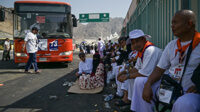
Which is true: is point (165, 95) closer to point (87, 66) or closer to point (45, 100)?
point (45, 100)

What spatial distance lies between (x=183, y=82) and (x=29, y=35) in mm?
7494

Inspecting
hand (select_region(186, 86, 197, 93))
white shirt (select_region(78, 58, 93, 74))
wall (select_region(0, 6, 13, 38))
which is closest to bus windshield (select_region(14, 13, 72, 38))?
white shirt (select_region(78, 58, 93, 74))

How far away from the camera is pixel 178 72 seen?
221cm

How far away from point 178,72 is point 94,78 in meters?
3.54

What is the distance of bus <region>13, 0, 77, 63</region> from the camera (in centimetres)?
944

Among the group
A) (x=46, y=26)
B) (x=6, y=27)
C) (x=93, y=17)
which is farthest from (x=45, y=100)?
(x=6, y=27)

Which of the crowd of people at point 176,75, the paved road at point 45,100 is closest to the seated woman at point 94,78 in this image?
the paved road at point 45,100

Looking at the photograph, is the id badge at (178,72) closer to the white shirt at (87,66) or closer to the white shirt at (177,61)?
the white shirt at (177,61)

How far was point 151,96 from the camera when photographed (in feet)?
8.03

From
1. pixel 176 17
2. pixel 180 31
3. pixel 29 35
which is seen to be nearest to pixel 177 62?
pixel 180 31

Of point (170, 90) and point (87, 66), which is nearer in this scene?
point (170, 90)

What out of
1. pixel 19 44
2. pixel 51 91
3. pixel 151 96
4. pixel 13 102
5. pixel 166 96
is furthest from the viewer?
pixel 19 44

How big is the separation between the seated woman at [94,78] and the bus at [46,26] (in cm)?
412

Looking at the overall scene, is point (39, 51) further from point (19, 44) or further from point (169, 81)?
point (169, 81)
